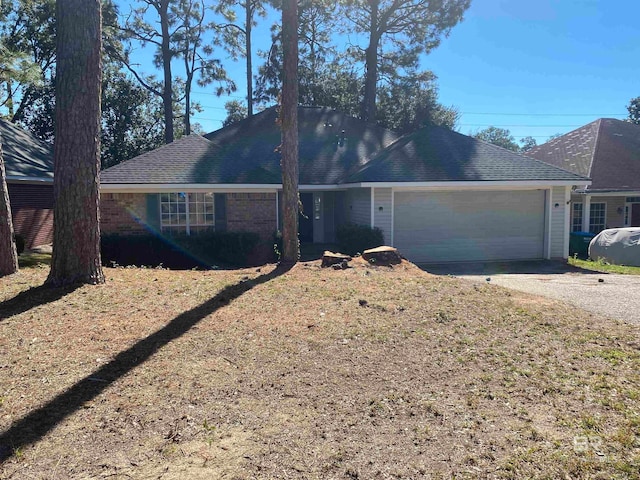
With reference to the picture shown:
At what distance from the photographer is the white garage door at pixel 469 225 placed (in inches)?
575

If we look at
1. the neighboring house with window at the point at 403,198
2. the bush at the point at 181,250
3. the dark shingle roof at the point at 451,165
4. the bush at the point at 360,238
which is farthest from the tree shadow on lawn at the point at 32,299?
the dark shingle roof at the point at 451,165

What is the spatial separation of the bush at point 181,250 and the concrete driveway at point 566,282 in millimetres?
5331

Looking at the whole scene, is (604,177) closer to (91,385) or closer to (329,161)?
(329,161)

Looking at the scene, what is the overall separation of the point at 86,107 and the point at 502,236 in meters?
12.1

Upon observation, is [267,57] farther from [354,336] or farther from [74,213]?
[354,336]

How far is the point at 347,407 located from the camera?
4148mm

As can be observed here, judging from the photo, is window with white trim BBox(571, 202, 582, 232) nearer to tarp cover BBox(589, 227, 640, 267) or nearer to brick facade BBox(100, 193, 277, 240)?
tarp cover BBox(589, 227, 640, 267)

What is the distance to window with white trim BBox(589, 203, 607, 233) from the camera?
19406mm

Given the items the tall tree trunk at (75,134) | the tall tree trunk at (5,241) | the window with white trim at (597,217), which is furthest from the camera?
the window with white trim at (597,217)

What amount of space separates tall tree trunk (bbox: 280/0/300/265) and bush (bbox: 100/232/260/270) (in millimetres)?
2876

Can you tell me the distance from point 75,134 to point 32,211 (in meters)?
12.4

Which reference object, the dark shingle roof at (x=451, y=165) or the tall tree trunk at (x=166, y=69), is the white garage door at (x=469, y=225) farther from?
the tall tree trunk at (x=166, y=69)

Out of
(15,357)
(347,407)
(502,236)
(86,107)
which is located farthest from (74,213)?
(502,236)

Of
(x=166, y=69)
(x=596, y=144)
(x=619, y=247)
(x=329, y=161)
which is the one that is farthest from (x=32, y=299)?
(x=166, y=69)
